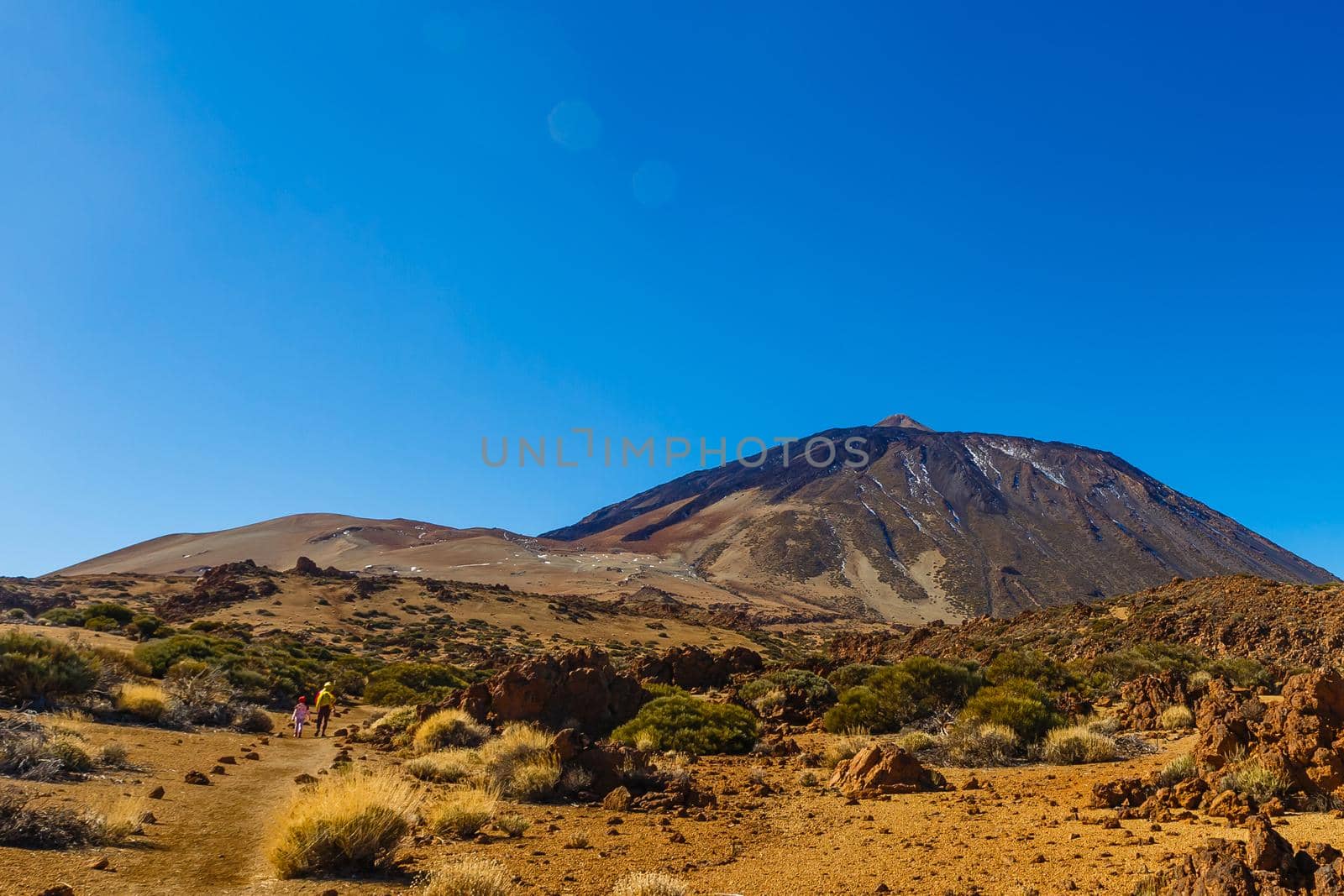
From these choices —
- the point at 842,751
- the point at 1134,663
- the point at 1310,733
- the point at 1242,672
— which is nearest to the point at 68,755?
the point at 842,751

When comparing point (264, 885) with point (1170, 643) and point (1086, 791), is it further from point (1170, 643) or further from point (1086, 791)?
point (1170, 643)

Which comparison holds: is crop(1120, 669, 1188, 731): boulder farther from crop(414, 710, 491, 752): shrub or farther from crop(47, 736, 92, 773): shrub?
crop(47, 736, 92, 773): shrub

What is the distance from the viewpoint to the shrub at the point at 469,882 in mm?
5430

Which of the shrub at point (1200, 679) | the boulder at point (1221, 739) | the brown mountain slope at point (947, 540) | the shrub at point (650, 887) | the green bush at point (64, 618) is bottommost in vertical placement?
the shrub at point (1200, 679)

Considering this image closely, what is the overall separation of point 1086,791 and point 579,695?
972cm

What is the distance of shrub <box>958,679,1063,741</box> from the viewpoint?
12.7 meters

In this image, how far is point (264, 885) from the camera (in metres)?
6.15

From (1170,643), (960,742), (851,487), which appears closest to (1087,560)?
(851,487)

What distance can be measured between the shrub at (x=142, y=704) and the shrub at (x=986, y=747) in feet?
50.1

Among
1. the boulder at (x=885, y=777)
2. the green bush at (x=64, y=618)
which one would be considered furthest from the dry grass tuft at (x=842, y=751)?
the green bush at (x=64, y=618)

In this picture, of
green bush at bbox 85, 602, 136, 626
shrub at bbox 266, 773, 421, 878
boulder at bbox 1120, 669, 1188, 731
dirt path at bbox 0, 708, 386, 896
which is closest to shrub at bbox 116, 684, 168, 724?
dirt path at bbox 0, 708, 386, 896

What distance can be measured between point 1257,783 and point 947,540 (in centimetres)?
14373

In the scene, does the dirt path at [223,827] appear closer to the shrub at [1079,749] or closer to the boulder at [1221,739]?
the boulder at [1221,739]

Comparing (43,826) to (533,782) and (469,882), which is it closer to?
(469,882)
